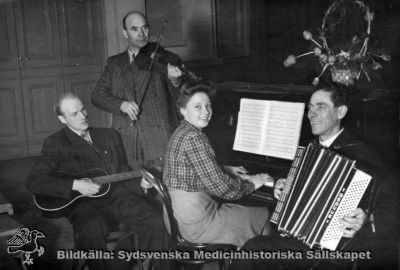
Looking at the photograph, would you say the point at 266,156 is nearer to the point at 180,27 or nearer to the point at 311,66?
the point at 311,66

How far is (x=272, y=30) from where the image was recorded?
3.80 m

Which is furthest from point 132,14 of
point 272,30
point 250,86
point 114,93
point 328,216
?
point 328,216

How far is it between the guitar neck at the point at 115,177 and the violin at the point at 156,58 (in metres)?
0.69

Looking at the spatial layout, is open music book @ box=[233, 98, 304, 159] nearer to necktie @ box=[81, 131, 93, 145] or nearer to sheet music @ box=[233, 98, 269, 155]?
sheet music @ box=[233, 98, 269, 155]

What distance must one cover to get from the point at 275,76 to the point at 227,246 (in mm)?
2445

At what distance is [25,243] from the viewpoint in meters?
2.40

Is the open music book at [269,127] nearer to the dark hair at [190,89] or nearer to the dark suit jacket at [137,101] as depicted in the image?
the dark hair at [190,89]

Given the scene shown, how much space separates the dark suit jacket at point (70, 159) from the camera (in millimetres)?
2414

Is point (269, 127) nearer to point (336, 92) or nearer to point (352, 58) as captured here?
point (336, 92)

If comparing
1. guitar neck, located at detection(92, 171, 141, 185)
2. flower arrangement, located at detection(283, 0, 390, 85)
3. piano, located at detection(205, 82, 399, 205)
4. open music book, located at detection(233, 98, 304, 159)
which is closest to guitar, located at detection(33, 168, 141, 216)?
guitar neck, located at detection(92, 171, 141, 185)

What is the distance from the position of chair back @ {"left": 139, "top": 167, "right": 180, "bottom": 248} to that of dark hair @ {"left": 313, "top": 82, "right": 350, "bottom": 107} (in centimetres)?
86

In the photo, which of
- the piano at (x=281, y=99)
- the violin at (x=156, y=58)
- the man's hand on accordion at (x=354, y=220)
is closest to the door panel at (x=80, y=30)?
the violin at (x=156, y=58)

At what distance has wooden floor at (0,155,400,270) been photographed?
239 cm

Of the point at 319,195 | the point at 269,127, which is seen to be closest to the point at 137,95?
the point at 269,127
